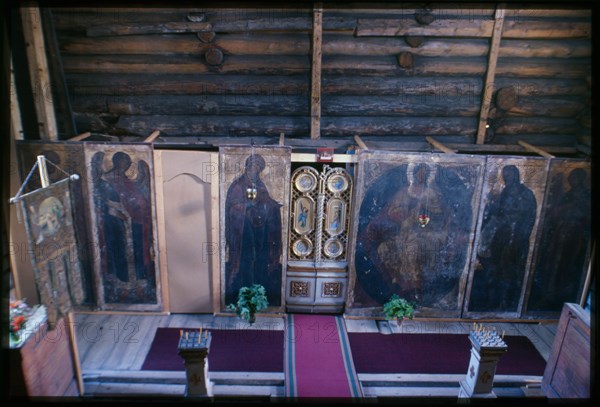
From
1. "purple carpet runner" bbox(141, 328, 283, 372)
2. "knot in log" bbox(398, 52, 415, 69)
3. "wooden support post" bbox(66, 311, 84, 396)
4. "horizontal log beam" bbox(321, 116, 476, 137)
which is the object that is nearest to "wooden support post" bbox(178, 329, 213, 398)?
"purple carpet runner" bbox(141, 328, 283, 372)

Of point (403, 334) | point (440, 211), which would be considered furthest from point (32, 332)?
point (440, 211)

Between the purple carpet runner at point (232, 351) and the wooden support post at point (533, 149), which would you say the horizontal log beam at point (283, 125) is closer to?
the wooden support post at point (533, 149)

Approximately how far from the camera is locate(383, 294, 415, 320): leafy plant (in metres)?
6.73

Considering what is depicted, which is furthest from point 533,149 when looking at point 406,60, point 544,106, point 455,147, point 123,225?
point 123,225

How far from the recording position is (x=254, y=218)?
21.6 feet

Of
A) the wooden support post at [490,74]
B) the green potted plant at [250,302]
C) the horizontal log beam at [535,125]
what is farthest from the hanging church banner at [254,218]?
the horizontal log beam at [535,125]

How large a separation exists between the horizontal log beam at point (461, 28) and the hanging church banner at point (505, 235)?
5.90 feet

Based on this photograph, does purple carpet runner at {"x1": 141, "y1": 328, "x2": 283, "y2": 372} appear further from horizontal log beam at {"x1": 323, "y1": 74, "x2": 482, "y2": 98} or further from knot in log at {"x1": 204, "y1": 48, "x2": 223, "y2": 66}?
knot in log at {"x1": 204, "y1": 48, "x2": 223, "y2": 66}

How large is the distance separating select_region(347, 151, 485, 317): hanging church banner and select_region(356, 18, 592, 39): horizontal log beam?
5.65 feet

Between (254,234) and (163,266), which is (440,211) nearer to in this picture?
(254,234)

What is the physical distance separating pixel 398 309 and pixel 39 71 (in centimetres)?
628

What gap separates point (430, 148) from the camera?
6.88 metres

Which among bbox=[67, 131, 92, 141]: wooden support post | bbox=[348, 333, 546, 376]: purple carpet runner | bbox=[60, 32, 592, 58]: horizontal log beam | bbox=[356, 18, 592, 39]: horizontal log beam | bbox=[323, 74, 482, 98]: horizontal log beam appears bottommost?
bbox=[348, 333, 546, 376]: purple carpet runner

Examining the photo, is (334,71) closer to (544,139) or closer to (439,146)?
(439,146)
